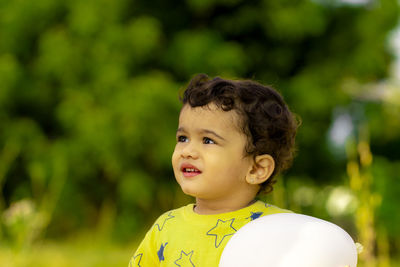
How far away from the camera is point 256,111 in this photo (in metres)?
1.94

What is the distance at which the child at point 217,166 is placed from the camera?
1.85 meters

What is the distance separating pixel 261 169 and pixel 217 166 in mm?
191

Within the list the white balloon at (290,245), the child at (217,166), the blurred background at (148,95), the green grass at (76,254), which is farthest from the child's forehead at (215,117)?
the blurred background at (148,95)

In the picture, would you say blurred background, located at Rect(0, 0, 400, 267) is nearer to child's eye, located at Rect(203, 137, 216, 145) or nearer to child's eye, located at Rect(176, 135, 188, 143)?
child's eye, located at Rect(176, 135, 188, 143)

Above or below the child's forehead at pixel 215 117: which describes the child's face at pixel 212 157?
below

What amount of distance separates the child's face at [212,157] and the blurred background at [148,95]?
12.9 feet

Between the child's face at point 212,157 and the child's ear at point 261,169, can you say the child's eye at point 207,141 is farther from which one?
the child's ear at point 261,169

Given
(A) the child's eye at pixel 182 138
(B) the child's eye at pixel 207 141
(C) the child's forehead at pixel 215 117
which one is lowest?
(B) the child's eye at pixel 207 141

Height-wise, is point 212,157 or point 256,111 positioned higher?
point 256,111

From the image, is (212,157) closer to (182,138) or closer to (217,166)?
(217,166)

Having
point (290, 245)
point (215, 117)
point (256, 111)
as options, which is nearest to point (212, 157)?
point (215, 117)

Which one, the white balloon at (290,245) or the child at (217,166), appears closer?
the white balloon at (290,245)

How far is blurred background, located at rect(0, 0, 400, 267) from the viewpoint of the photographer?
19.9 feet

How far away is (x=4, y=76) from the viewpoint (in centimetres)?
638
